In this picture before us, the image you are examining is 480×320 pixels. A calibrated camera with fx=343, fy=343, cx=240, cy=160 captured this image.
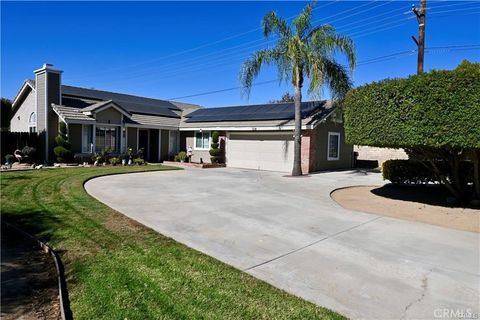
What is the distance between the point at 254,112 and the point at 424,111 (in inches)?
574

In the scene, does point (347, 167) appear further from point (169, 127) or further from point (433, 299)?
point (433, 299)

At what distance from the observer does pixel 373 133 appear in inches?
377

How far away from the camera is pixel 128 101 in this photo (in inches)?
1036

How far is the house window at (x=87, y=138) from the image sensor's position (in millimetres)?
19984

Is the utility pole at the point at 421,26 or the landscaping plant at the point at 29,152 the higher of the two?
the utility pole at the point at 421,26

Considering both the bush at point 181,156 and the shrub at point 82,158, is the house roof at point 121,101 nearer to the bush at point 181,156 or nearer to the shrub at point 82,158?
the shrub at point 82,158

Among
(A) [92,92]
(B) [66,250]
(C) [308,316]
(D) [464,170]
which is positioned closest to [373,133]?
(D) [464,170]

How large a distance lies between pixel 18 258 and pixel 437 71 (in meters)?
9.61

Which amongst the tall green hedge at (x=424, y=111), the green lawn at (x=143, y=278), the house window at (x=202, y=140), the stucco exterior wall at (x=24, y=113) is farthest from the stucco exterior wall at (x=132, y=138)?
the tall green hedge at (x=424, y=111)

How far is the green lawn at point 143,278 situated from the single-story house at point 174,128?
13.4 m

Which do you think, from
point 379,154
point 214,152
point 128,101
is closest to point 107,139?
point 128,101

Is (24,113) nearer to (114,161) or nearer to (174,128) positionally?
(114,161)

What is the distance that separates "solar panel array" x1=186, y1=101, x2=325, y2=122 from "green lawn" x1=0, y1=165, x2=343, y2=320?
1455cm

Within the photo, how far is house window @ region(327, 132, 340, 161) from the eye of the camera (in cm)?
2014
